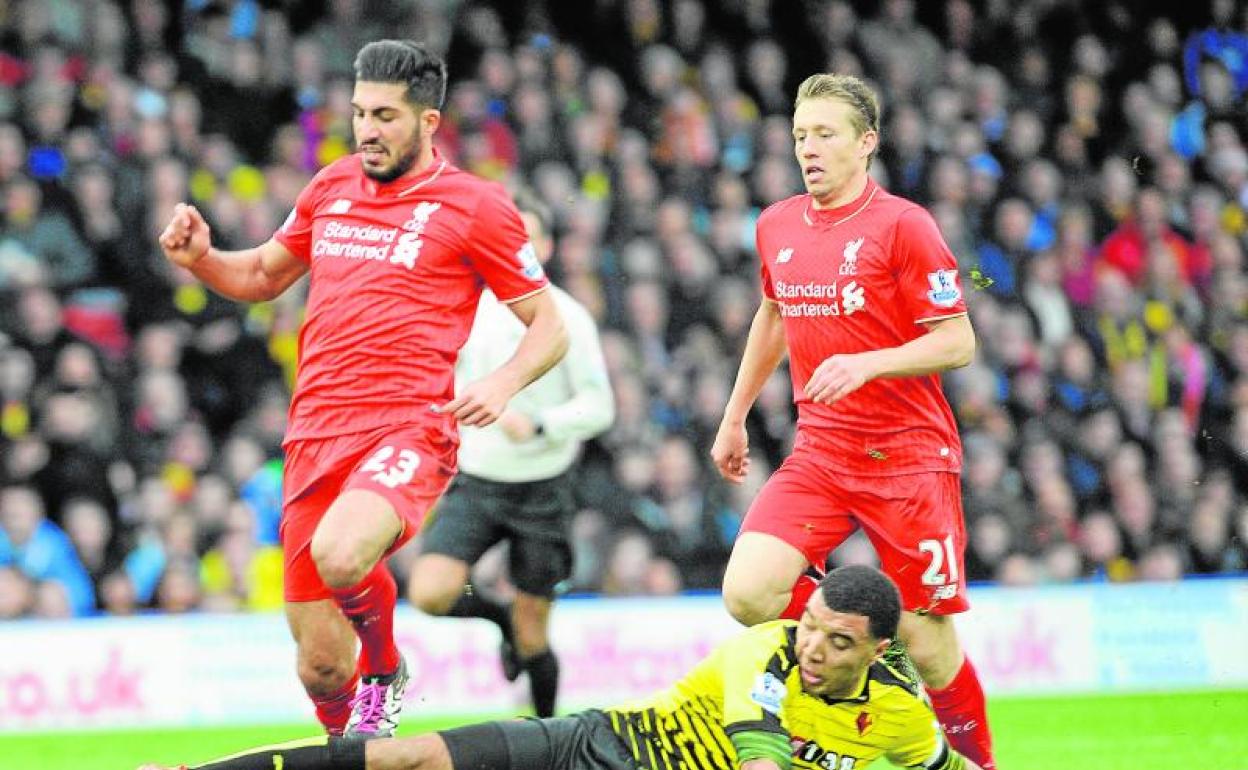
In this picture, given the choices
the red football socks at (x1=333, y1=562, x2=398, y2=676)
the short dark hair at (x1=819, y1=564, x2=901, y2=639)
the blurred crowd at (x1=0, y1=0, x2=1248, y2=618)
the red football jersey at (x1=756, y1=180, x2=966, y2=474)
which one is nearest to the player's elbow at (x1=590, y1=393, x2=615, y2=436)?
the red football jersey at (x1=756, y1=180, x2=966, y2=474)

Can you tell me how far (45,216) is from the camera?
12297 millimetres

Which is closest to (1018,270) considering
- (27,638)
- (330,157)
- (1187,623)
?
(1187,623)

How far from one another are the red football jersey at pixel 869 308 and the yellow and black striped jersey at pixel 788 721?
3.42ft

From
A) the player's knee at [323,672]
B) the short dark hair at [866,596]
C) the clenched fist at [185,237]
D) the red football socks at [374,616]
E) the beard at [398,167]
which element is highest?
the beard at [398,167]

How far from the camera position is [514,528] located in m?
9.13

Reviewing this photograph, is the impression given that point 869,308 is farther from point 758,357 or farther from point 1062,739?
point 1062,739

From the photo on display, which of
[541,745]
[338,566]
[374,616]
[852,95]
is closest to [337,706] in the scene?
[374,616]

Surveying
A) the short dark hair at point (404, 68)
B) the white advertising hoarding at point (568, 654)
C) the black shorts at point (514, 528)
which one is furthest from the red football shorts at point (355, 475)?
the white advertising hoarding at point (568, 654)

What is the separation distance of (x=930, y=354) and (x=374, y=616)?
2082 mm

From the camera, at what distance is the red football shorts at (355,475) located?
6852 mm

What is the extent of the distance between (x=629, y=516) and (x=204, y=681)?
2706 millimetres

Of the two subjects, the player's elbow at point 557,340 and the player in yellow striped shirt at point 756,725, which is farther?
the player's elbow at point 557,340

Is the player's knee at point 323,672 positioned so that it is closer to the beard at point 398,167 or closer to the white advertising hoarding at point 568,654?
the beard at point 398,167

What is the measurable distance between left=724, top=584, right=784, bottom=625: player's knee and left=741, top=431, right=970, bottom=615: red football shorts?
0.23m
